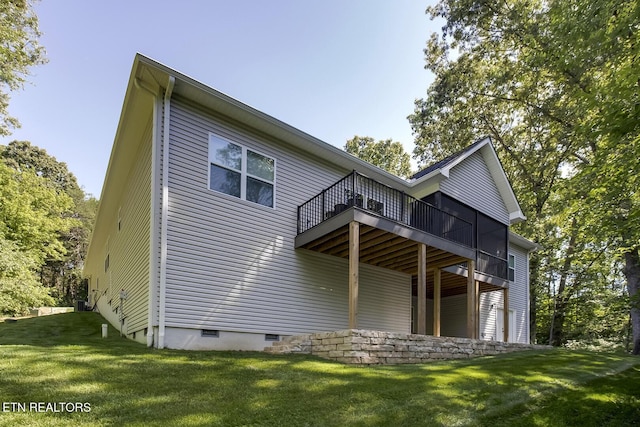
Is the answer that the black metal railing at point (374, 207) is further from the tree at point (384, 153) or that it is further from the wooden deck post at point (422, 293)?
the tree at point (384, 153)

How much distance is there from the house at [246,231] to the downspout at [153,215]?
0.9 inches

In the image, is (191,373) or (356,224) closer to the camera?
(191,373)

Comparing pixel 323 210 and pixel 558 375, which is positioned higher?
pixel 323 210

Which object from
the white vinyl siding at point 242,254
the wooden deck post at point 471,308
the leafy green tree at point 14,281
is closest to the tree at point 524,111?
the wooden deck post at point 471,308

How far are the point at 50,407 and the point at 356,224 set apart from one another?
6.11 meters

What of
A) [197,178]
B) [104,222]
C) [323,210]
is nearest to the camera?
[197,178]

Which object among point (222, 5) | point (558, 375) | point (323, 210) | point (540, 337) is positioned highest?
point (222, 5)

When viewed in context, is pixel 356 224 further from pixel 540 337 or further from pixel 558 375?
pixel 540 337

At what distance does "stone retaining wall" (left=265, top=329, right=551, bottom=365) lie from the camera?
23.2 feet

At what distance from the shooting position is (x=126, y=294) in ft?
33.2

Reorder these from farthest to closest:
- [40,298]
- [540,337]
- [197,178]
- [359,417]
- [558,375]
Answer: [540,337] < [40,298] < [197,178] < [558,375] < [359,417]

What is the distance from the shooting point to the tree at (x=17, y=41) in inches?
505

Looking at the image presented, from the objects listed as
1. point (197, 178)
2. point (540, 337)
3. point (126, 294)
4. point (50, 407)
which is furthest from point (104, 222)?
point (540, 337)

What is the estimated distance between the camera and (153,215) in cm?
756
